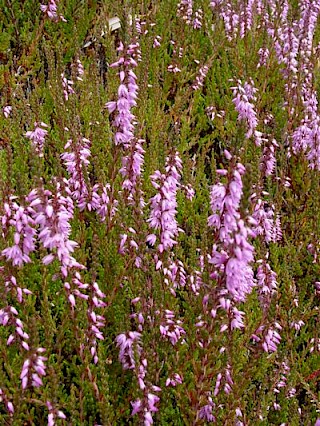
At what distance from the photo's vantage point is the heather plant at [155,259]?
2.26 metres

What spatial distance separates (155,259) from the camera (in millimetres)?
2955

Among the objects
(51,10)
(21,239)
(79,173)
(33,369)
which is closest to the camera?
(33,369)

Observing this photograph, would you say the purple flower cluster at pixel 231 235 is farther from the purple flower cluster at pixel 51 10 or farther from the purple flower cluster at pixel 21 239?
the purple flower cluster at pixel 51 10

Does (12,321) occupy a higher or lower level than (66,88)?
lower

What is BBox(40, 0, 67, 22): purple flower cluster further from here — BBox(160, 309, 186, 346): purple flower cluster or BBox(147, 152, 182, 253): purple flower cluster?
BBox(160, 309, 186, 346): purple flower cluster

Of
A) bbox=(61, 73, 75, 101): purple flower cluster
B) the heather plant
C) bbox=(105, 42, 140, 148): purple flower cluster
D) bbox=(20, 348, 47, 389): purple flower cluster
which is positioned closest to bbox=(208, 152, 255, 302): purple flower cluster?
the heather plant

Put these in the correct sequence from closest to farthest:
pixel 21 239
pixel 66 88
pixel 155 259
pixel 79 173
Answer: pixel 21 239
pixel 155 259
pixel 79 173
pixel 66 88

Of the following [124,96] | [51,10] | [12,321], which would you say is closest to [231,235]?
[12,321]

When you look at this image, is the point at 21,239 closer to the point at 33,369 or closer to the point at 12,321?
the point at 12,321

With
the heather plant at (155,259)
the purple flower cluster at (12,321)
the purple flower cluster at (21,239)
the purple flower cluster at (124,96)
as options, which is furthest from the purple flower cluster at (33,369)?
the purple flower cluster at (124,96)

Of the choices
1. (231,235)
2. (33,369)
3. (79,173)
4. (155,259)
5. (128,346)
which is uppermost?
(79,173)

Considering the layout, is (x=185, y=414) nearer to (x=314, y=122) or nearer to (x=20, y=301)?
(x=20, y=301)

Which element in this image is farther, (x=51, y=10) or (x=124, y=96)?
(x=51, y=10)

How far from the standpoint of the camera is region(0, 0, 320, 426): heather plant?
2.26 metres
